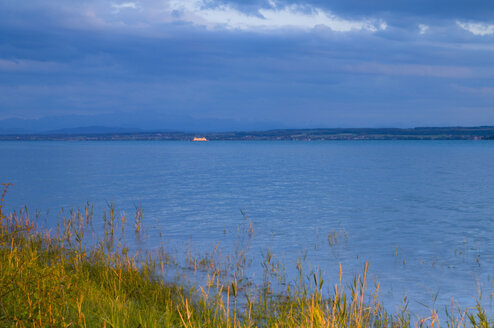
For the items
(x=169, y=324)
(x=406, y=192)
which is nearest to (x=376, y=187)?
(x=406, y=192)

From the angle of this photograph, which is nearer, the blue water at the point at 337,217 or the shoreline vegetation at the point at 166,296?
the shoreline vegetation at the point at 166,296

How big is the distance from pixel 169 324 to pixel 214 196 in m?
25.2

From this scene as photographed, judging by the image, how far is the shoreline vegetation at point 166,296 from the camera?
5.82 meters

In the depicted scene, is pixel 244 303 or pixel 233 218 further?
pixel 233 218

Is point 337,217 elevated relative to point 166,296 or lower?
lower

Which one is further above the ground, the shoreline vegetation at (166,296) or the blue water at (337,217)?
the shoreline vegetation at (166,296)

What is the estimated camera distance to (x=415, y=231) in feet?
64.8

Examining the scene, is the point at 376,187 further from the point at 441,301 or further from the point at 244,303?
the point at 244,303

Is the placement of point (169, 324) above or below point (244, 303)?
above

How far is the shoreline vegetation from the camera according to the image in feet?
19.1

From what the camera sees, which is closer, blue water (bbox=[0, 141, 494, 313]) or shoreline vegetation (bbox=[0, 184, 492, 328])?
shoreline vegetation (bbox=[0, 184, 492, 328])

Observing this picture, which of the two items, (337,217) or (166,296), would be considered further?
(337,217)

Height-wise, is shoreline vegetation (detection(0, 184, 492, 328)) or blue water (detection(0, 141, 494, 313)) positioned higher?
shoreline vegetation (detection(0, 184, 492, 328))

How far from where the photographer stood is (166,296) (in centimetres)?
949
